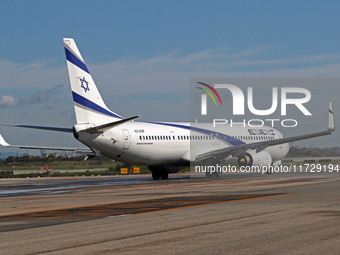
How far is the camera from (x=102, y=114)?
3878 centimetres

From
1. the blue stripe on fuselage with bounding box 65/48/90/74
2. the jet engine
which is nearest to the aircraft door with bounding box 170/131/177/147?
the jet engine

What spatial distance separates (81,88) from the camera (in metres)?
37.8

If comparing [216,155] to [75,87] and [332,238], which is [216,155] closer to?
[75,87]

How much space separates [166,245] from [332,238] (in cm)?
347

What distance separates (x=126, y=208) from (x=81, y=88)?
750 inches

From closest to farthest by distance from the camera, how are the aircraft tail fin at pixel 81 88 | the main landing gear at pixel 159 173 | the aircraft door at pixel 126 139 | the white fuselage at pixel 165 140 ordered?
the aircraft tail fin at pixel 81 88 < the white fuselage at pixel 165 140 < the aircraft door at pixel 126 139 < the main landing gear at pixel 159 173

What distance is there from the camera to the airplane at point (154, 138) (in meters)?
37.8

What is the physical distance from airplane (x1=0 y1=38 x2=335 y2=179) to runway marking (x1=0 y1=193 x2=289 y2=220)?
11.0m

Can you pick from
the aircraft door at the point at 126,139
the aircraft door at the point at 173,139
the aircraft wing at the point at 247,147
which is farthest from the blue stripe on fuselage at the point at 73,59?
the aircraft wing at the point at 247,147

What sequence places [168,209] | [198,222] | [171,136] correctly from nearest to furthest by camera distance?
[198,222] → [168,209] → [171,136]

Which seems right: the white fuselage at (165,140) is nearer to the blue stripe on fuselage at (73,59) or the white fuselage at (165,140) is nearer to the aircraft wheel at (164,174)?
the aircraft wheel at (164,174)

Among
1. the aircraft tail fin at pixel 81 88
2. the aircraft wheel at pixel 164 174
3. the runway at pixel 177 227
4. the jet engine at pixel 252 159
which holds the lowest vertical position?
the runway at pixel 177 227

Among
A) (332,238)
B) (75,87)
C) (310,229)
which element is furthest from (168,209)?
(75,87)

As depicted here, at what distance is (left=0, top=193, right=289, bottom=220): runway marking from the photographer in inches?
720
